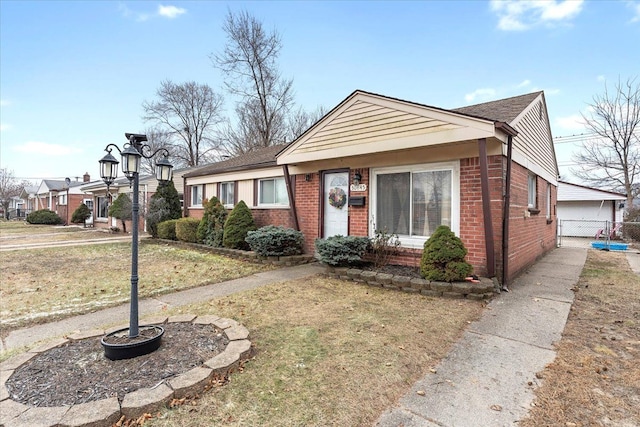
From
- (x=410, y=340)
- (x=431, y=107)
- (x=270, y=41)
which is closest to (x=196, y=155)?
(x=270, y=41)

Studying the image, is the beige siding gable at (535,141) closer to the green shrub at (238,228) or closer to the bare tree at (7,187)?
the green shrub at (238,228)

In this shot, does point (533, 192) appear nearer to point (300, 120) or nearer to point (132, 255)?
point (132, 255)

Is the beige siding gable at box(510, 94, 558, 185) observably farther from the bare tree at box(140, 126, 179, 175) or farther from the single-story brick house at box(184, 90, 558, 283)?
the bare tree at box(140, 126, 179, 175)

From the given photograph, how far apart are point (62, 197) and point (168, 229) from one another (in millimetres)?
24846

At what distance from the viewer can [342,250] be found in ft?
22.1

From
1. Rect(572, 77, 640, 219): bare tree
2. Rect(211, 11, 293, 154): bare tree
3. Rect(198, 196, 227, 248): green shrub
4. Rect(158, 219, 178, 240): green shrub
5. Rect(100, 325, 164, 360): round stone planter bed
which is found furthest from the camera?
Rect(211, 11, 293, 154): bare tree

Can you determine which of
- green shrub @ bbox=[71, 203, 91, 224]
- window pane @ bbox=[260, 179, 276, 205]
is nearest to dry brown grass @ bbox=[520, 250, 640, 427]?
window pane @ bbox=[260, 179, 276, 205]

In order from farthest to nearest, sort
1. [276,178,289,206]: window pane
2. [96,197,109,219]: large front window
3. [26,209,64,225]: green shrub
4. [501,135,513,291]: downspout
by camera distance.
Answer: [26,209,64,225]: green shrub
[96,197,109,219]: large front window
[276,178,289,206]: window pane
[501,135,513,291]: downspout

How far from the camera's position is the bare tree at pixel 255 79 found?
21500 mm

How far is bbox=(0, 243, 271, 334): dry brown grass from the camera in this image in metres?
4.91

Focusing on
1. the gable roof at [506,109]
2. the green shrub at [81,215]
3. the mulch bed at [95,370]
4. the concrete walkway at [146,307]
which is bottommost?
the concrete walkway at [146,307]

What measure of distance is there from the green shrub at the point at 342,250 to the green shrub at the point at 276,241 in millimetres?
1717

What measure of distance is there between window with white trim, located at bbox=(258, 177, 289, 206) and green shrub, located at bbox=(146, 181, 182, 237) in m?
6.01

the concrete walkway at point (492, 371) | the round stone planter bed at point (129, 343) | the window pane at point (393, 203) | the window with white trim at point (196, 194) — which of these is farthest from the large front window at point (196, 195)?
the concrete walkway at point (492, 371)
